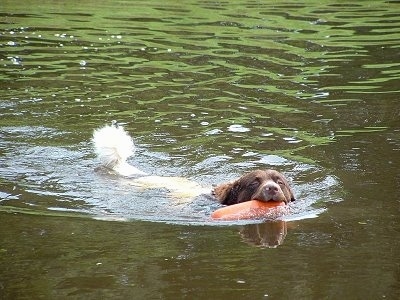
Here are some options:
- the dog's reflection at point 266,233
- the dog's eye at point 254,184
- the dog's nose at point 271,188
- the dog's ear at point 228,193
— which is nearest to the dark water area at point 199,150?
the dog's reflection at point 266,233

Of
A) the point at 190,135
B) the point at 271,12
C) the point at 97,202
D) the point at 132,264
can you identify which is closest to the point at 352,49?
→ the point at 271,12

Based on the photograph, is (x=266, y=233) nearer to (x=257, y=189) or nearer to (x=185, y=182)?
(x=257, y=189)

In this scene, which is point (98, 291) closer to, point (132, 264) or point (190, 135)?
point (132, 264)

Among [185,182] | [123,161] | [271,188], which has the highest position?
[271,188]

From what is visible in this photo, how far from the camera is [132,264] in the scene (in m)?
6.27

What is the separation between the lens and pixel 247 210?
7.68 metres

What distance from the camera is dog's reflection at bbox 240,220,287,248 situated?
695cm

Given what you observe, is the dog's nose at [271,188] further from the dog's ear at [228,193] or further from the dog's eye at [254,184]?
the dog's ear at [228,193]

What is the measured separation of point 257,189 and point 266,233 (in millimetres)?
852

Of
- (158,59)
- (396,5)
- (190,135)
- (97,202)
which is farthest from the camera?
(396,5)

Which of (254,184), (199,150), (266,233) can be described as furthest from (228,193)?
(199,150)

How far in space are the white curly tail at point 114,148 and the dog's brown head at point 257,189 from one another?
4.18ft

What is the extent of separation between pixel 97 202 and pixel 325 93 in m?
5.32

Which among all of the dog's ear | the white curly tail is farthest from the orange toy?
the white curly tail
